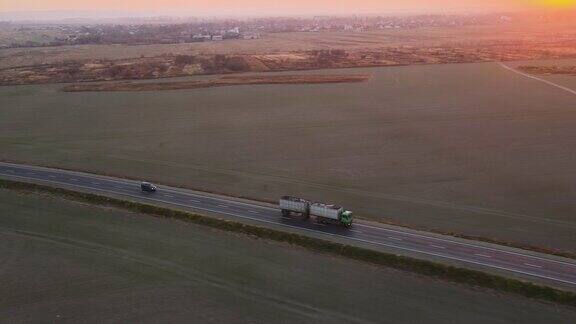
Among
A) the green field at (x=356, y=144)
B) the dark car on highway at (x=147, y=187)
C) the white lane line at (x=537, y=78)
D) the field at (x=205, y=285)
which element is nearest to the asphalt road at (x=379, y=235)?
the dark car on highway at (x=147, y=187)

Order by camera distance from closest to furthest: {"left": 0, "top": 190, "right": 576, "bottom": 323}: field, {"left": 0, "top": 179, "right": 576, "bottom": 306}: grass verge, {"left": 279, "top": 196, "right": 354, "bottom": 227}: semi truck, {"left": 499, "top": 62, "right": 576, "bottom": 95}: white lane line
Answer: {"left": 0, "top": 190, "right": 576, "bottom": 323}: field → {"left": 0, "top": 179, "right": 576, "bottom": 306}: grass verge → {"left": 279, "top": 196, "right": 354, "bottom": 227}: semi truck → {"left": 499, "top": 62, "right": 576, "bottom": 95}: white lane line

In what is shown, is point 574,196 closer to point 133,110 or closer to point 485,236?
point 485,236


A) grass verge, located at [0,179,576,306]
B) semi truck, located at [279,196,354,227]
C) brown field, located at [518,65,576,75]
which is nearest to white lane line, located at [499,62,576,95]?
brown field, located at [518,65,576,75]

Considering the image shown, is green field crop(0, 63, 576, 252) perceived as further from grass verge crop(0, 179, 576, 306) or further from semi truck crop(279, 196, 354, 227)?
grass verge crop(0, 179, 576, 306)

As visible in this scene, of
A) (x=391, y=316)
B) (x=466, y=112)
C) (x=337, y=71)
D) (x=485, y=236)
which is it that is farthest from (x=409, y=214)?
(x=337, y=71)

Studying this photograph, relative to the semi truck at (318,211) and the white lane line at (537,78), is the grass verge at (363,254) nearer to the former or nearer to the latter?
the semi truck at (318,211)
